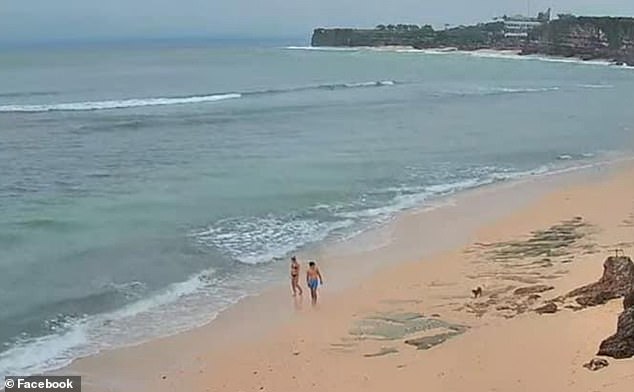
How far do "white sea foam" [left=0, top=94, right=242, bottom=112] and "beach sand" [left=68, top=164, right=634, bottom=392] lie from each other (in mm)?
41042

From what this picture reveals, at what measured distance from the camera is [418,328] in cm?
1455

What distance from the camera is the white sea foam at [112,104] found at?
58562mm

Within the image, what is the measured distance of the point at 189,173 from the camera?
31938 millimetres

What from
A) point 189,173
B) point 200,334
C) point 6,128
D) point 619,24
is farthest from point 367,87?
point 619,24

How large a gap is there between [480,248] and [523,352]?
7.80 metres

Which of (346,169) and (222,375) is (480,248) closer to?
(222,375)

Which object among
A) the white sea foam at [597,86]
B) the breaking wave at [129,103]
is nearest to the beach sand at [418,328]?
the breaking wave at [129,103]

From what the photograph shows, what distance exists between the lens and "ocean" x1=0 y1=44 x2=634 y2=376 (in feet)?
55.1

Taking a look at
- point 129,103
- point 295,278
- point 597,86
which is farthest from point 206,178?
point 597,86

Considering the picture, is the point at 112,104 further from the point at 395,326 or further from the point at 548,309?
the point at 548,309

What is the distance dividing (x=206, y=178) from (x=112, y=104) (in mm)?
33495

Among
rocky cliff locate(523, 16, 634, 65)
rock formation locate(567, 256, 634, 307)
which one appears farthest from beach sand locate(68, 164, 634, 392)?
rocky cliff locate(523, 16, 634, 65)

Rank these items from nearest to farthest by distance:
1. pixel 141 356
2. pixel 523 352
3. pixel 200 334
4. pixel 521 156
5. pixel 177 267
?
pixel 523 352, pixel 141 356, pixel 200 334, pixel 177 267, pixel 521 156

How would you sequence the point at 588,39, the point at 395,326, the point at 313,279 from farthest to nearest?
the point at 588,39 < the point at 313,279 < the point at 395,326
